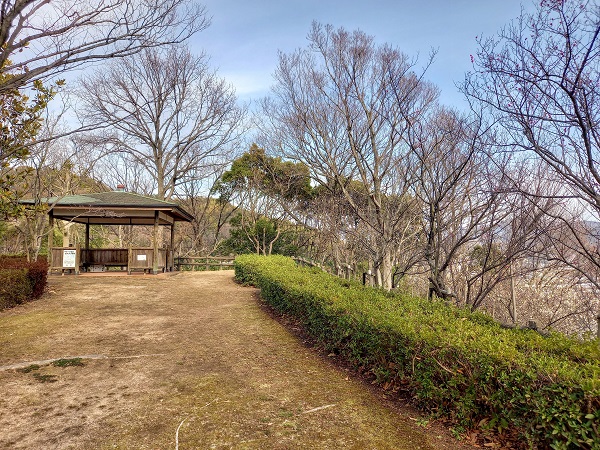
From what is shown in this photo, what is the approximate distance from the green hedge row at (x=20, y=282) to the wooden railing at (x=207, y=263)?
10108 millimetres

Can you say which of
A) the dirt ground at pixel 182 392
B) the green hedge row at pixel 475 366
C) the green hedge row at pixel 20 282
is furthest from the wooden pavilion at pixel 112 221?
the green hedge row at pixel 475 366

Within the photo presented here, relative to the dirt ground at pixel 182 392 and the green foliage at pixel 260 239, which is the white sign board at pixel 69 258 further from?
the green foliage at pixel 260 239

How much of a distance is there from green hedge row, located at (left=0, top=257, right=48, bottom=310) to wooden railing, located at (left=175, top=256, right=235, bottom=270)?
10.1 metres

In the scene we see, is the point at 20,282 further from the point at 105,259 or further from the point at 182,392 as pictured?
the point at 105,259

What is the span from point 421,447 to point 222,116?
22.7 metres

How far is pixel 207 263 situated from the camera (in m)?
19.7

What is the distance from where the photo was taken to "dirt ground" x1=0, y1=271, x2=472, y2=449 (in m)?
2.83

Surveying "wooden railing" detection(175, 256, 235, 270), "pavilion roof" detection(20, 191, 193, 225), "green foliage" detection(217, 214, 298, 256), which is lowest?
"wooden railing" detection(175, 256, 235, 270)

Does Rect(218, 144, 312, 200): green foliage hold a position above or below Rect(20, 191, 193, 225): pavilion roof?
above

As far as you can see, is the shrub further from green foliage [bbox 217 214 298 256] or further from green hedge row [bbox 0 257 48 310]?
green foliage [bbox 217 214 298 256]

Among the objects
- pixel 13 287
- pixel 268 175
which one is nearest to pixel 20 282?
pixel 13 287

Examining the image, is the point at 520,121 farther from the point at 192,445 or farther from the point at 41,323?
the point at 41,323

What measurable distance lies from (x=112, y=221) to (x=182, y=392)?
13783 millimetres

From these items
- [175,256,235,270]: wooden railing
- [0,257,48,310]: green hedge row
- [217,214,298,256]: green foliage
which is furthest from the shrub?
[217,214,298,256]: green foliage
